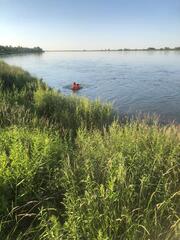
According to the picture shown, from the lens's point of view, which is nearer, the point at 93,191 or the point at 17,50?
the point at 93,191

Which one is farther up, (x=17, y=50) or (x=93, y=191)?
(x=17, y=50)

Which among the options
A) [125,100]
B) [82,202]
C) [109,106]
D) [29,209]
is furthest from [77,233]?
[125,100]

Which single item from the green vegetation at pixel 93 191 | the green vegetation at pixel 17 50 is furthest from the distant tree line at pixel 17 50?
the green vegetation at pixel 93 191

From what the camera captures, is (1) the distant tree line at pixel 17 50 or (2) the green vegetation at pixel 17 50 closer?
(1) the distant tree line at pixel 17 50

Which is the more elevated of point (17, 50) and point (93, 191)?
point (17, 50)

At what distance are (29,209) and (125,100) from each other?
44.5 feet

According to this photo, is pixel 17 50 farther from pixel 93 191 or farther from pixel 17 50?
pixel 93 191

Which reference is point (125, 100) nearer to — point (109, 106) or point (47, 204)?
point (109, 106)

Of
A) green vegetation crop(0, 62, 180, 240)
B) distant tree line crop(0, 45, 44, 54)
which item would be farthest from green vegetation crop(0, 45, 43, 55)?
green vegetation crop(0, 62, 180, 240)

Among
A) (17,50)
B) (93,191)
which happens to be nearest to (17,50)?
(17,50)

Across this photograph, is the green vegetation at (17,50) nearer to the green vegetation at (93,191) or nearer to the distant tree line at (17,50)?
the distant tree line at (17,50)

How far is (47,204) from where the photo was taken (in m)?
3.55

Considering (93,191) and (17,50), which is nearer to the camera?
(93,191)

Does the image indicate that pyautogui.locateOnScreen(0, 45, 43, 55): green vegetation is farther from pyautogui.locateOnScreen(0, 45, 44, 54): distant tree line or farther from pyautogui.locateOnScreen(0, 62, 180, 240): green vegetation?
pyautogui.locateOnScreen(0, 62, 180, 240): green vegetation
